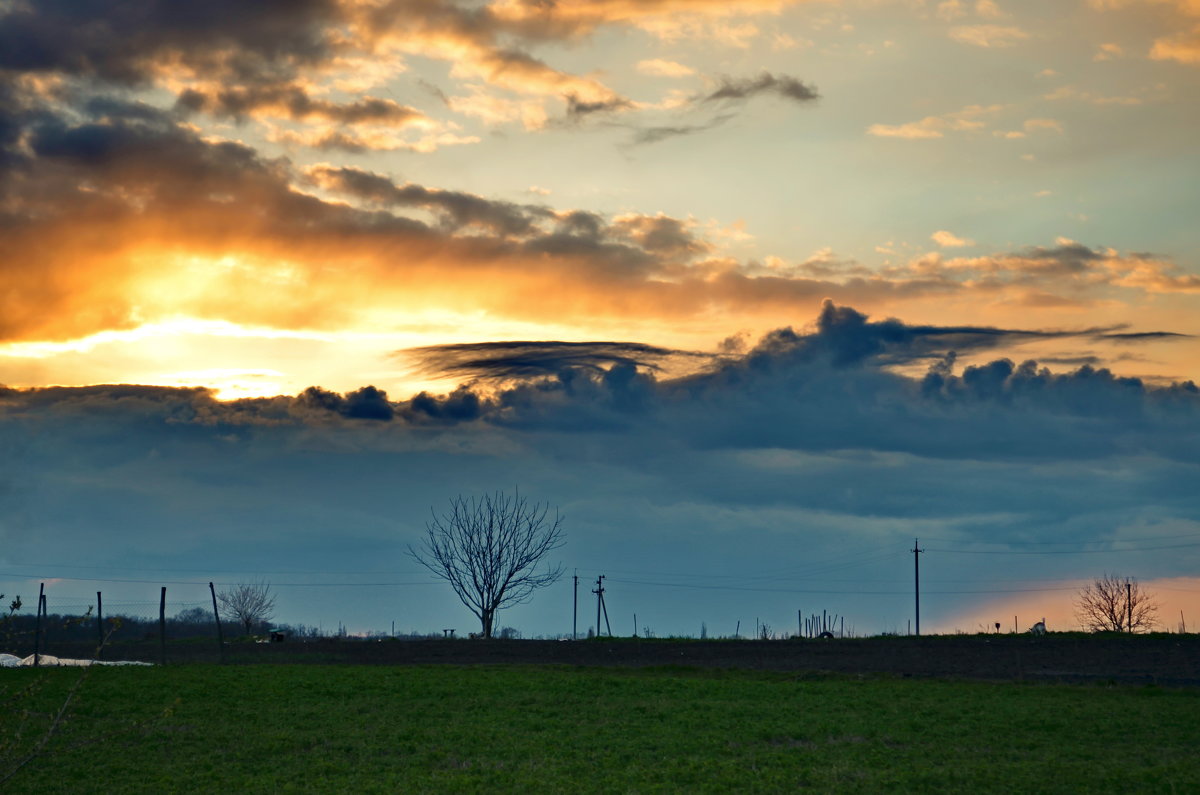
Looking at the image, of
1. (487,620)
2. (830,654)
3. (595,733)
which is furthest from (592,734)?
(487,620)

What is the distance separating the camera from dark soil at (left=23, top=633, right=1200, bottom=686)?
118 ft

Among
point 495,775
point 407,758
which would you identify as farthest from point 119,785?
point 495,775

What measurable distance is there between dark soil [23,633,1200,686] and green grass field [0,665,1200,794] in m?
3.76

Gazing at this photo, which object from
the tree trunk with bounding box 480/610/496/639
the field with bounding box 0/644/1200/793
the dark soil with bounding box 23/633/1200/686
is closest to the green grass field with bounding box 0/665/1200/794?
the field with bounding box 0/644/1200/793

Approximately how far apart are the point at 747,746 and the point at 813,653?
20.3 metres

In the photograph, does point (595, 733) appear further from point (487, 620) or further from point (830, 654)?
point (487, 620)

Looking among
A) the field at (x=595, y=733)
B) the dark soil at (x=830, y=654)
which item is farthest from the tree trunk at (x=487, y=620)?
the field at (x=595, y=733)

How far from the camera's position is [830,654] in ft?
136

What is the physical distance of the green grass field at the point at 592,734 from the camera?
18.8 meters

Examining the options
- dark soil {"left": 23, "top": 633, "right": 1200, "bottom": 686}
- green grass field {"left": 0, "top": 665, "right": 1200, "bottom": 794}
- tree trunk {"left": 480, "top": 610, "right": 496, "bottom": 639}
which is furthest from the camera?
tree trunk {"left": 480, "top": 610, "right": 496, "bottom": 639}

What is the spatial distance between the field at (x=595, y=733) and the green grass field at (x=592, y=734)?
0.08m

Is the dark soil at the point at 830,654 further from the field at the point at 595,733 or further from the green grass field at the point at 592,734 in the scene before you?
the green grass field at the point at 592,734

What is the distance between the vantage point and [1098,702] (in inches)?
1117

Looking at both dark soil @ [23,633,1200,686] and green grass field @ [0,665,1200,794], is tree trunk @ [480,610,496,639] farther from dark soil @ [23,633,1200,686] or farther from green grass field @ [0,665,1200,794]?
green grass field @ [0,665,1200,794]
